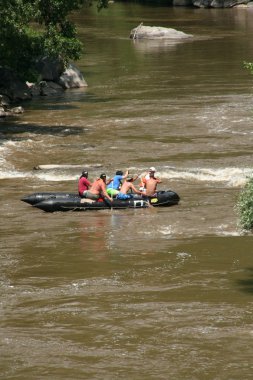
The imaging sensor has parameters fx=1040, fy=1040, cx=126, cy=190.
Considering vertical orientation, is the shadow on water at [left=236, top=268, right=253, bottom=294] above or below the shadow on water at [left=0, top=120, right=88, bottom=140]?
above

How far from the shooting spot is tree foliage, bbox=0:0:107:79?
38.7 m

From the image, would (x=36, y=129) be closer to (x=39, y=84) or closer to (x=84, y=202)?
(x=39, y=84)

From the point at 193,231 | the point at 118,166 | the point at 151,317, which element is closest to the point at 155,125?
the point at 118,166

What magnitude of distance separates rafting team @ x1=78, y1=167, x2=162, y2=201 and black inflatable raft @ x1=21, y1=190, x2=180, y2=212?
0.49ft

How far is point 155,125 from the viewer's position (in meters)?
40.3

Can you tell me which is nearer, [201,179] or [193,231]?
[193,231]

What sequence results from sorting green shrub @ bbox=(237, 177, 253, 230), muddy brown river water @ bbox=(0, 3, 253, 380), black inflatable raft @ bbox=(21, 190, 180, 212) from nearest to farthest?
muddy brown river water @ bbox=(0, 3, 253, 380) < green shrub @ bbox=(237, 177, 253, 230) < black inflatable raft @ bbox=(21, 190, 180, 212)

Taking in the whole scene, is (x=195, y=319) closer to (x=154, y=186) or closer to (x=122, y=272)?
(x=122, y=272)

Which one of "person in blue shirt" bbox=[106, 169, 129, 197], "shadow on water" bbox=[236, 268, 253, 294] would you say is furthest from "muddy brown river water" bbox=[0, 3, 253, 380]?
"person in blue shirt" bbox=[106, 169, 129, 197]

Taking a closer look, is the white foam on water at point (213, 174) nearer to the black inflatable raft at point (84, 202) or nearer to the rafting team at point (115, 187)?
the rafting team at point (115, 187)

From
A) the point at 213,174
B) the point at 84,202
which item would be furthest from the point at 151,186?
the point at 213,174

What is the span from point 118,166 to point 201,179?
336cm

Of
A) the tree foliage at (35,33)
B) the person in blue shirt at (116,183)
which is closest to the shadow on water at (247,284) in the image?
the person in blue shirt at (116,183)

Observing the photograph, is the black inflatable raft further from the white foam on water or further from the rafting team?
the white foam on water
